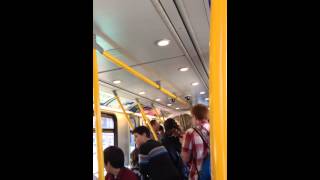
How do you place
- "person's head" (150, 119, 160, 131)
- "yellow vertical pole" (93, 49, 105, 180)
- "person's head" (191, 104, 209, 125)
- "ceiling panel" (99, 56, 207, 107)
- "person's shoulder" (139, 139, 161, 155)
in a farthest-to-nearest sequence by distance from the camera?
"person's head" (150, 119, 160, 131), "ceiling panel" (99, 56, 207, 107), "person's shoulder" (139, 139, 161, 155), "person's head" (191, 104, 209, 125), "yellow vertical pole" (93, 49, 105, 180)

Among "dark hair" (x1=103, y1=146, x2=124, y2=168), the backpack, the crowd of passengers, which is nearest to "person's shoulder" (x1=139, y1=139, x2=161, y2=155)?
the crowd of passengers

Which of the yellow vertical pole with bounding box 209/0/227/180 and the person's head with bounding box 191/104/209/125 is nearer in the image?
the yellow vertical pole with bounding box 209/0/227/180

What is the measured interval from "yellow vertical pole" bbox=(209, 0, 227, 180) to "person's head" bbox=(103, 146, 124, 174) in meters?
1.89

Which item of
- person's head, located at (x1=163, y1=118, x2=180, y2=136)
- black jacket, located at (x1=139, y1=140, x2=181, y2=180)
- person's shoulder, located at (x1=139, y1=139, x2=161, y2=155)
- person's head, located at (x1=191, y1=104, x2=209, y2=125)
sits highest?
person's head, located at (x1=191, y1=104, x2=209, y2=125)

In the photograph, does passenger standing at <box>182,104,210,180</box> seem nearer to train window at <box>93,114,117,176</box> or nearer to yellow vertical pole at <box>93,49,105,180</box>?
yellow vertical pole at <box>93,49,105,180</box>

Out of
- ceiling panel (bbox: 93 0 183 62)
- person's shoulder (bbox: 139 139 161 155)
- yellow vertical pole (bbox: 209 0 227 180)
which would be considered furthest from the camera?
person's shoulder (bbox: 139 139 161 155)

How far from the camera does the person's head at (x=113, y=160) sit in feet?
7.96

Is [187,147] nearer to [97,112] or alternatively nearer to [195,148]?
[195,148]

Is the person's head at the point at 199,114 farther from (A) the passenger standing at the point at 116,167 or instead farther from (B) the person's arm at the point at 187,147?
(A) the passenger standing at the point at 116,167

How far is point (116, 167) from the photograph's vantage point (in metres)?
2.43

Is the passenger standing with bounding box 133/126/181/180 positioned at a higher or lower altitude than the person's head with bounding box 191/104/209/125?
lower

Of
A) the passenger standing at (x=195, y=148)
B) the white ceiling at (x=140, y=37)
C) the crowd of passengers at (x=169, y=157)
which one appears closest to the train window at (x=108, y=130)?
the white ceiling at (x=140, y=37)

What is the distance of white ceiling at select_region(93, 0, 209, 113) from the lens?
6.98 ft
